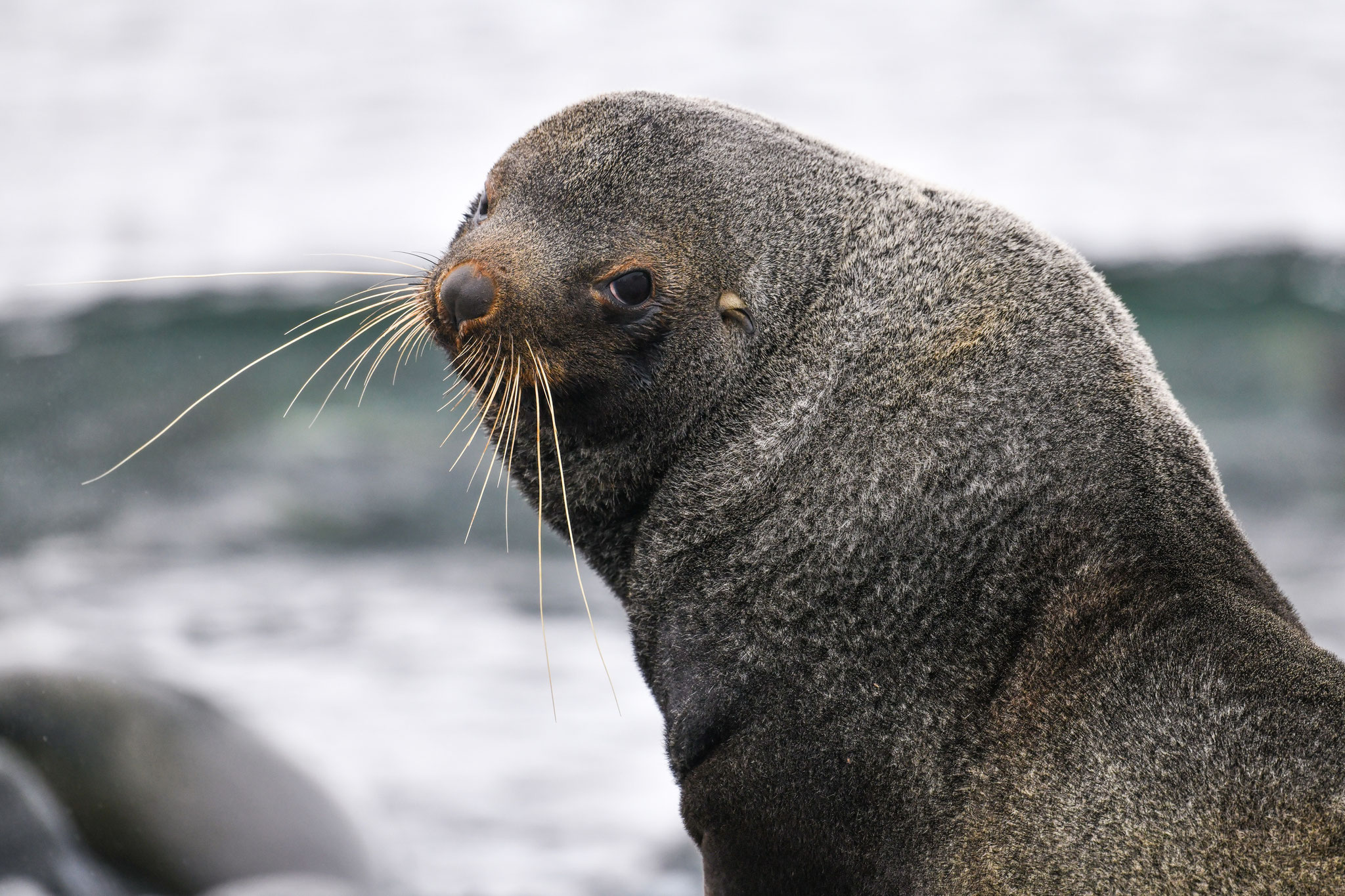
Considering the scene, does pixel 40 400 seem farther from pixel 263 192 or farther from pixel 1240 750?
pixel 1240 750

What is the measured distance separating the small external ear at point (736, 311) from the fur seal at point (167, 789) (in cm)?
342

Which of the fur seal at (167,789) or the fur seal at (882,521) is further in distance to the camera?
the fur seal at (167,789)

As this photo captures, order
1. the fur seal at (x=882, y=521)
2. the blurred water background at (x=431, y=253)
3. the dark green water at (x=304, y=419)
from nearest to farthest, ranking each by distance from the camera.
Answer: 1. the fur seal at (x=882, y=521)
2. the blurred water background at (x=431, y=253)
3. the dark green water at (x=304, y=419)

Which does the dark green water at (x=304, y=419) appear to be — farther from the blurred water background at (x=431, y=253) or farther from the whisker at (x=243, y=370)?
the whisker at (x=243, y=370)

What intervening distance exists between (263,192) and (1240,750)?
14165 millimetres

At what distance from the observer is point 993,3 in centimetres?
2069

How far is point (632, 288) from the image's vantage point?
132 inches

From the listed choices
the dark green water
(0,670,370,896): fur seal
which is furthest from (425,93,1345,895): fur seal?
the dark green water

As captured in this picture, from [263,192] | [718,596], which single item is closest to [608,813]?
[718,596]

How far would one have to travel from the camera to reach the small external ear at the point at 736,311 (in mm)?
3381

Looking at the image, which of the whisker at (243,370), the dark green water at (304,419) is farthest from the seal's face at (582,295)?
the dark green water at (304,419)

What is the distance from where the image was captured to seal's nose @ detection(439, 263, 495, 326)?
332 cm

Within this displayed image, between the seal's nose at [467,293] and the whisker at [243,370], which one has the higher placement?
the seal's nose at [467,293]

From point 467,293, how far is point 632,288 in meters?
0.42
